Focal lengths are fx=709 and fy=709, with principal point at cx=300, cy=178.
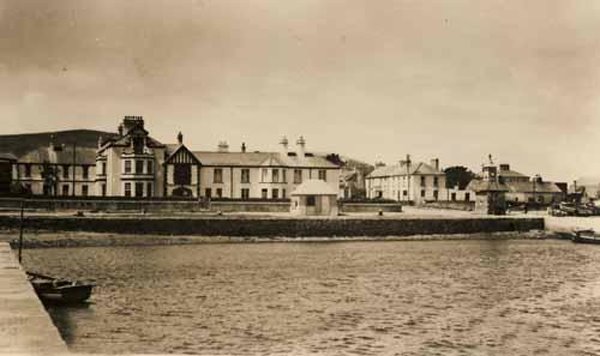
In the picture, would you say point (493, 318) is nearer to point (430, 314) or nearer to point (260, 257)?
point (430, 314)

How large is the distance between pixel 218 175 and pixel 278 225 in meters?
18.9

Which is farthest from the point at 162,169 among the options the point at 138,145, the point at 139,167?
the point at 138,145

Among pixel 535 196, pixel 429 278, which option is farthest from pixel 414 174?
pixel 429 278

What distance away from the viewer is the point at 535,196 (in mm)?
75625

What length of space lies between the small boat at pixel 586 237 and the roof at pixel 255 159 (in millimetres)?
23826

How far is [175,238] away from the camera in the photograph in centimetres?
3400

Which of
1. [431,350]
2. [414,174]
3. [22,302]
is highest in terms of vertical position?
[414,174]

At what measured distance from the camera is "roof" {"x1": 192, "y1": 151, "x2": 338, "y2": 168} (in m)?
55.3

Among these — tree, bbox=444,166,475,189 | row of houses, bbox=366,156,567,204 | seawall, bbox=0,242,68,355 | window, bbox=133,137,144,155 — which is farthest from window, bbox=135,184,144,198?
tree, bbox=444,166,475,189

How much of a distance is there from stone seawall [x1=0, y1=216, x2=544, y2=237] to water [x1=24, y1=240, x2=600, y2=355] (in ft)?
11.6

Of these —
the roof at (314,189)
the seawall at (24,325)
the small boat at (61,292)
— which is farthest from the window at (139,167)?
the seawall at (24,325)

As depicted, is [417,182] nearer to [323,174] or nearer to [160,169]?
[323,174]

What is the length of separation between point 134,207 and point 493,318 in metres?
31.4

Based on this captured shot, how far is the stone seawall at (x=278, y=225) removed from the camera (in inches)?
1291
